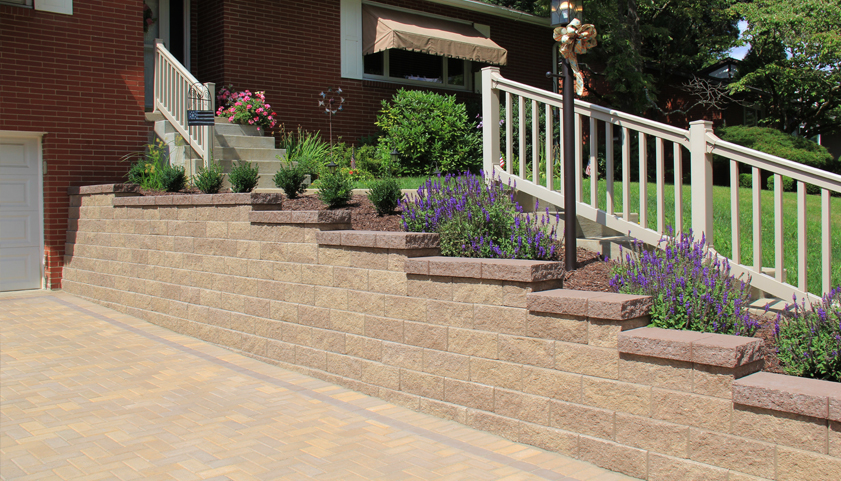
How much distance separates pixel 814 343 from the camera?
11.5 ft

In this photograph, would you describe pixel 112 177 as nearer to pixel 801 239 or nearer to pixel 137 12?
pixel 137 12

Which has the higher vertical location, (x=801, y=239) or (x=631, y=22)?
(x=631, y=22)

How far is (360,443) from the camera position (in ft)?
14.3

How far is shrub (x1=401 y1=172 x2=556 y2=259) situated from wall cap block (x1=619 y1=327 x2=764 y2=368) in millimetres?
1477

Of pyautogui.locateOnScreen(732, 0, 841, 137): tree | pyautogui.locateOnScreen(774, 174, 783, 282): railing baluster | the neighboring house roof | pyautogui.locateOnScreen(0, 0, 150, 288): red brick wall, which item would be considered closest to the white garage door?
pyautogui.locateOnScreen(0, 0, 150, 288): red brick wall

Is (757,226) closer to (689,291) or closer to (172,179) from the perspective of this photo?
(689,291)

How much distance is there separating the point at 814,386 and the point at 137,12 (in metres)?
10.4

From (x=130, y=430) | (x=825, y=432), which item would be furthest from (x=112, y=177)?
(x=825, y=432)

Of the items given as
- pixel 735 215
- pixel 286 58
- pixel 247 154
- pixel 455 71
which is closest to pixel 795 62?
pixel 455 71

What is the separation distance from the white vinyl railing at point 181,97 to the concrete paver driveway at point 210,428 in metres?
3.80

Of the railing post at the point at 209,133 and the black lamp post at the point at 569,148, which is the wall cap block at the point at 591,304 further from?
the railing post at the point at 209,133

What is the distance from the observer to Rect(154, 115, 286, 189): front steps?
10062 mm

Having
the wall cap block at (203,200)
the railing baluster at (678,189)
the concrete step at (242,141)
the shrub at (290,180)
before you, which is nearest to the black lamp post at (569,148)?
the railing baluster at (678,189)

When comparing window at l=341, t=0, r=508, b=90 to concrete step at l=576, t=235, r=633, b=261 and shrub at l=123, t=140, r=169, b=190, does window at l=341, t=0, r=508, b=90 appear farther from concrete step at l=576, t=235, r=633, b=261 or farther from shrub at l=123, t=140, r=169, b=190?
concrete step at l=576, t=235, r=633, b=261
